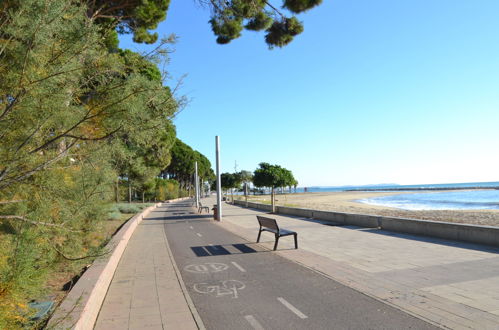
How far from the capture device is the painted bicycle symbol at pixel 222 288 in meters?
5.74

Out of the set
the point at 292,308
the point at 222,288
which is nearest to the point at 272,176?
the point at 222,288

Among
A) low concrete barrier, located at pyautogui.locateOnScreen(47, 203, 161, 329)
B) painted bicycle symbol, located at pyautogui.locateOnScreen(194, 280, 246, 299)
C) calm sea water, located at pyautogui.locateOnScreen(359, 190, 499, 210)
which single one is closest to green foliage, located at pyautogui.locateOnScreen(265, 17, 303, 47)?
painted bicycle symbol, located at pyautogui.locateOnScreen(194, 280, 246, 299)

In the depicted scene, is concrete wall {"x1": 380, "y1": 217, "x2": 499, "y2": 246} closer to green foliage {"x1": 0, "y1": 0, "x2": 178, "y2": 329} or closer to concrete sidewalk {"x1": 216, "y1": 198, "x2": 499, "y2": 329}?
concrete sidewalk {"x1": 216, "y1": 198, "x2": 499, "y2": 329}

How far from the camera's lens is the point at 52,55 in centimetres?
319

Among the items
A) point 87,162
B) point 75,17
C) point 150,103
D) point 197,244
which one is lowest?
point 197,244

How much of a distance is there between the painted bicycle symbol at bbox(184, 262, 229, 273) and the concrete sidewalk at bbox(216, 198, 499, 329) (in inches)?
71.3

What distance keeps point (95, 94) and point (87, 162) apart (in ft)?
4.68

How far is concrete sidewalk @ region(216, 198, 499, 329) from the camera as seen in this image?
4553 millimetres

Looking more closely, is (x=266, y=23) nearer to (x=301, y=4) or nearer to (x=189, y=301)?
(x=301, y=4)

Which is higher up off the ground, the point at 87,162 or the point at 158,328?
the point at 87,162

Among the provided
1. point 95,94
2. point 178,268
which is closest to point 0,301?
point 95,94

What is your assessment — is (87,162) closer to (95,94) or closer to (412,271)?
(95,94)

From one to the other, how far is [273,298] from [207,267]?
8.81 ft

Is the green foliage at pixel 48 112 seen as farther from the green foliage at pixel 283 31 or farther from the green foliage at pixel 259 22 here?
the green foliage at pixel 283 31
